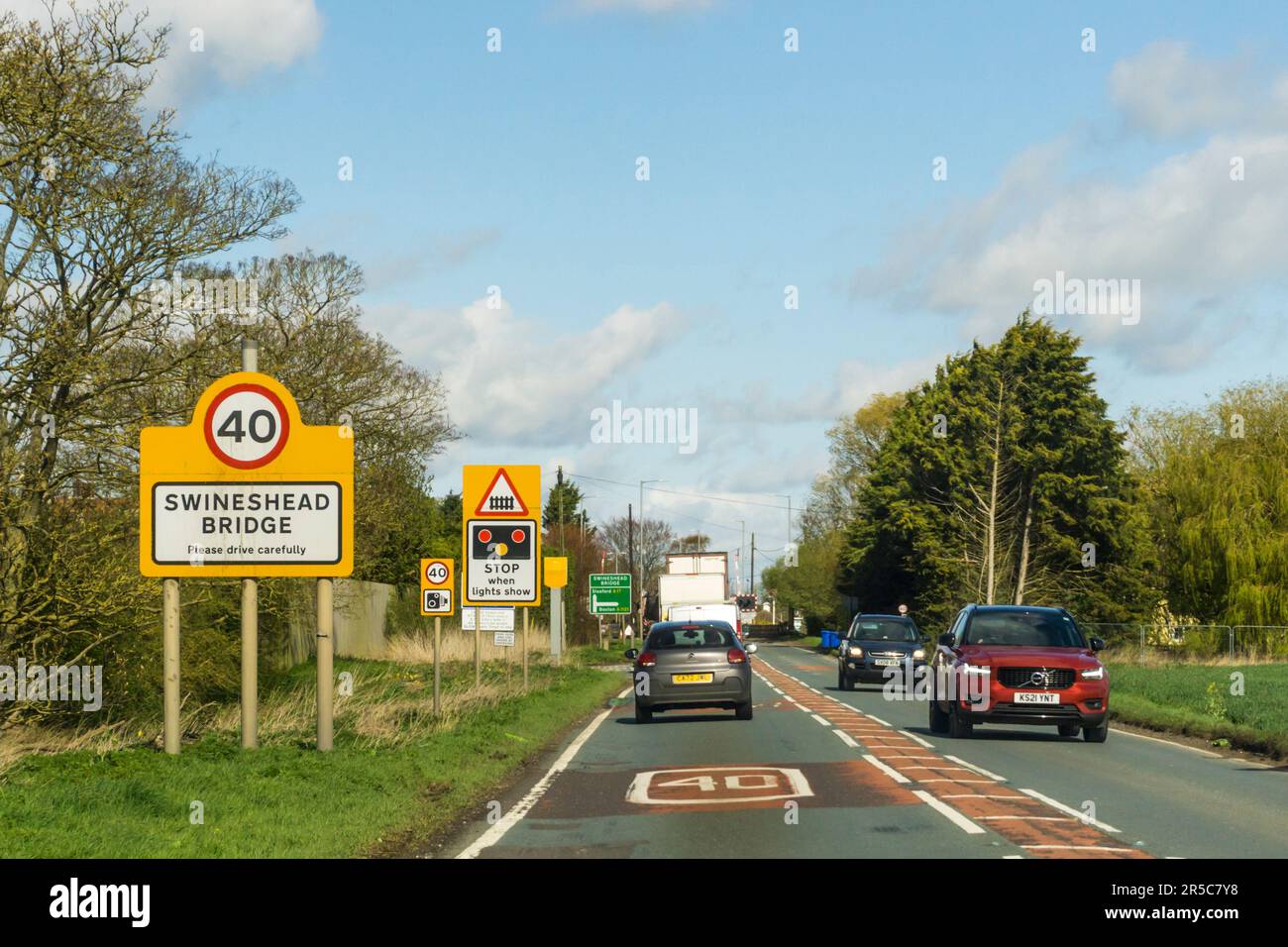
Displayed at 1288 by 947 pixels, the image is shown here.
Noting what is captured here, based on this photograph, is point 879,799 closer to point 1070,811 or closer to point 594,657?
point 1070,811

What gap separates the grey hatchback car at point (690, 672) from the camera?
24.9m

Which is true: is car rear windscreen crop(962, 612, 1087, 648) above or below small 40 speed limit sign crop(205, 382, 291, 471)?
below

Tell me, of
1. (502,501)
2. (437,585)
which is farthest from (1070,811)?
(437,585)

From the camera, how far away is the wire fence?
48.7 metres

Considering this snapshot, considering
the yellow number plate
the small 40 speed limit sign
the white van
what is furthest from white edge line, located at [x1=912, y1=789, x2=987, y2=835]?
the white van

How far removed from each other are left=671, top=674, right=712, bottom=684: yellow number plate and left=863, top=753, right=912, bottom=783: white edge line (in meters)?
5.94

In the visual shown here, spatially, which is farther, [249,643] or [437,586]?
[437,586]

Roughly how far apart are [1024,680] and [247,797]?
1246 centimetres

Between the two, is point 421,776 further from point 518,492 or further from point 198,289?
point 198,289

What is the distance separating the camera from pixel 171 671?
14.8 metres

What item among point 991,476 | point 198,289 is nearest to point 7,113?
point 198,289

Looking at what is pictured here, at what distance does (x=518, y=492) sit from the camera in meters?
25.5

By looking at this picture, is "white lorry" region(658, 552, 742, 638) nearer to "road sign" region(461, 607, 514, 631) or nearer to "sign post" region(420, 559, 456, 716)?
"road sign" region(461, 607, 514, 631)
